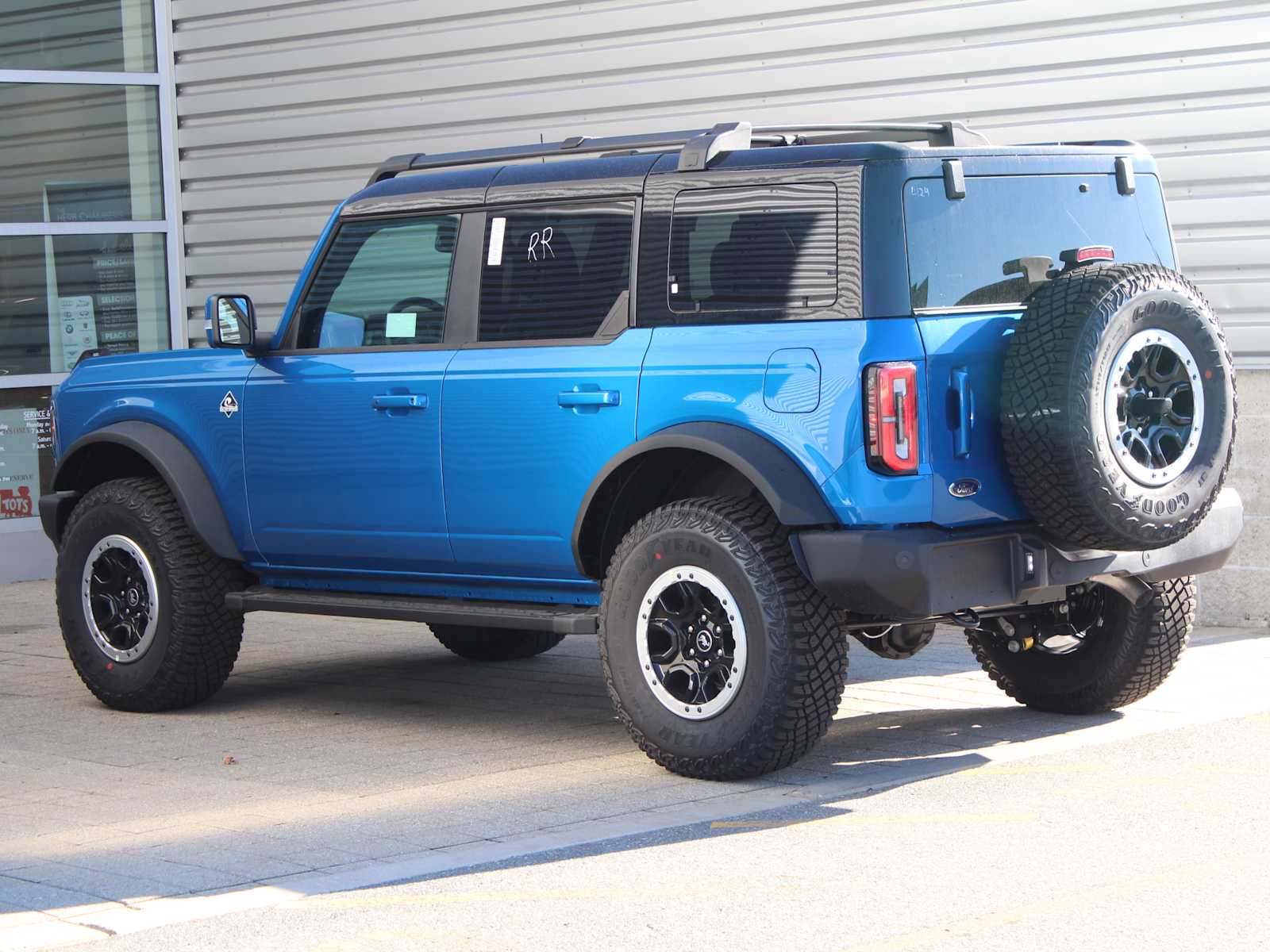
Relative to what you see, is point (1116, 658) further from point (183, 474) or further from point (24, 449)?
point (24, 449)

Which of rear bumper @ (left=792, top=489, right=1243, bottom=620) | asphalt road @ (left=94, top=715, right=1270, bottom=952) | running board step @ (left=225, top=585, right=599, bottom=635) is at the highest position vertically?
rear bumper @ (left=792, top=489, right=1243, bottom=620)

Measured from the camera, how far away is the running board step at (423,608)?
22.5 feet

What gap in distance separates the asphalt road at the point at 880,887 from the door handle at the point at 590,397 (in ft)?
5.04

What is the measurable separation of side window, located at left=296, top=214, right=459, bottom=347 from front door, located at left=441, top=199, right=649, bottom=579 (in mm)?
232

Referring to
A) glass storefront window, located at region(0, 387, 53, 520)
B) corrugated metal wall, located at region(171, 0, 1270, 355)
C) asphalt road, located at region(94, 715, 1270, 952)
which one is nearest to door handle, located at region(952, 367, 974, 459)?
asphalt road, located at region(94, 715, 1270, 952)

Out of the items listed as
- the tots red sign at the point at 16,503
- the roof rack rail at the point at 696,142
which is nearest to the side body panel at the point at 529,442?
the roof rack rail at the point at 696,142

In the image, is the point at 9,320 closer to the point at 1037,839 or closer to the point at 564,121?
the point at 564,121

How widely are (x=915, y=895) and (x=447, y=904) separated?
1.18 metres

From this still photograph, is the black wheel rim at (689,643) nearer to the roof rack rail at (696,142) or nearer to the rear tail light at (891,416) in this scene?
the rear tail light at (891,416)

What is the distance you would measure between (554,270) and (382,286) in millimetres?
908

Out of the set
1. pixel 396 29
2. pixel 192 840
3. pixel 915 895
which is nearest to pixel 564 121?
pixel 396 29

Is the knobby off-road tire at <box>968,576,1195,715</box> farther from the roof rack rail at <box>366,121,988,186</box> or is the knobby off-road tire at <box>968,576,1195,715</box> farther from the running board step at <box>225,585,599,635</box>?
the roof rack rail at <box>366,121,988,186</box>

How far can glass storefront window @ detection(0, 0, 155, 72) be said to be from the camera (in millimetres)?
13883

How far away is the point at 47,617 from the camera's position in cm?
1173
